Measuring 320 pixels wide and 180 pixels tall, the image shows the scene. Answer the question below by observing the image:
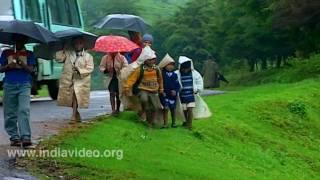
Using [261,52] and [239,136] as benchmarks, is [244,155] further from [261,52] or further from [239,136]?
[261,52]

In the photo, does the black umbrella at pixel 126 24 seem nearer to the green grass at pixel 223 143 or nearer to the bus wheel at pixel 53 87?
the green grass at pixel 223 143

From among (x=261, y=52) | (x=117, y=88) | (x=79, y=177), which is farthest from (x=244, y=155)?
(x=261, y=52)

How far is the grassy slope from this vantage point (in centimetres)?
923

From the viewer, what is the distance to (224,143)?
14.2 m

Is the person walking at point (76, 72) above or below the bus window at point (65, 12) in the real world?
below

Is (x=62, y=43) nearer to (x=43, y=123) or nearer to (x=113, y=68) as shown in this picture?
(x=113, y=68)

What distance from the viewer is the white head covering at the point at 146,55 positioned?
12359 mm

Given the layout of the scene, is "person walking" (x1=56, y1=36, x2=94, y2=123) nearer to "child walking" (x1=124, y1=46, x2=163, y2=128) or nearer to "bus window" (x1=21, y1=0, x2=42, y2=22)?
"child walking" (x1=124, y1=46, x2=163, y2=128)

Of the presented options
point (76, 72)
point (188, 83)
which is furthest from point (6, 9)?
point (188, 83)

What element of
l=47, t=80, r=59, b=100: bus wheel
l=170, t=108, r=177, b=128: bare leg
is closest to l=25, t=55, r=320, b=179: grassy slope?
l=170, t=108, r=177, b=128: bare leg

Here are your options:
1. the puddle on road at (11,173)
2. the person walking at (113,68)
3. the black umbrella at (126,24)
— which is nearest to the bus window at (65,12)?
the black umbrella at (126,24)

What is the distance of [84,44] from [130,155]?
304 centimetres

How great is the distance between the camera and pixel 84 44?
40.0ft

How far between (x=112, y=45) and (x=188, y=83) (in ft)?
5.07
